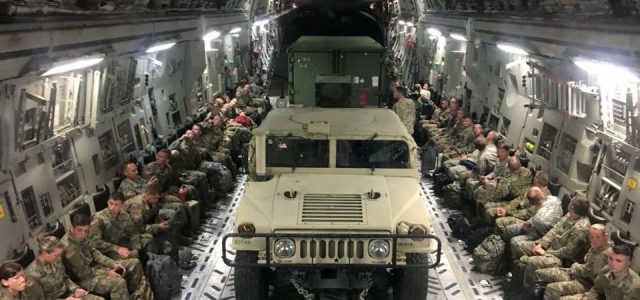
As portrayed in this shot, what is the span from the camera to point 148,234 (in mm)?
6688

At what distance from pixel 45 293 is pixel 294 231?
2313mm

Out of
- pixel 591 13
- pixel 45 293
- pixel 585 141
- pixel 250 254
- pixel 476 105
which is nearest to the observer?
pixel 45 293

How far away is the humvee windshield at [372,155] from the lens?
6.25 meters

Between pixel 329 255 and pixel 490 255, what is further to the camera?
pixel 490 255

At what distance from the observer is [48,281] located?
498cm

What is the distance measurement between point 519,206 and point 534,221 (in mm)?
910

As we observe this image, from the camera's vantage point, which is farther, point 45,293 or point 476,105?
point 476,105

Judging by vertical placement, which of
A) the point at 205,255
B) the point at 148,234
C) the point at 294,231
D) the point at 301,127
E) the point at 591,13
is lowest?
the point at 205,255

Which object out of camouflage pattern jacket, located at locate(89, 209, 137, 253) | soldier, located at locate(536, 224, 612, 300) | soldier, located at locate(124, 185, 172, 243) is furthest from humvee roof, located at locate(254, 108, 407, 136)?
soldier, located at locate(536, 224, 612, 300)

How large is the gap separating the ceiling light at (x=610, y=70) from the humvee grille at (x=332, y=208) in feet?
9.43

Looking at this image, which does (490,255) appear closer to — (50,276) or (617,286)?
(617,286)

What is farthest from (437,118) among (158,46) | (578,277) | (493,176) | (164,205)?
(578,277)

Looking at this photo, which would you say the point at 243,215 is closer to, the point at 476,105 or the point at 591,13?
the point at 591,13

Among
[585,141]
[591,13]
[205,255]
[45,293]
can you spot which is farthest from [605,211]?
[45,293]
